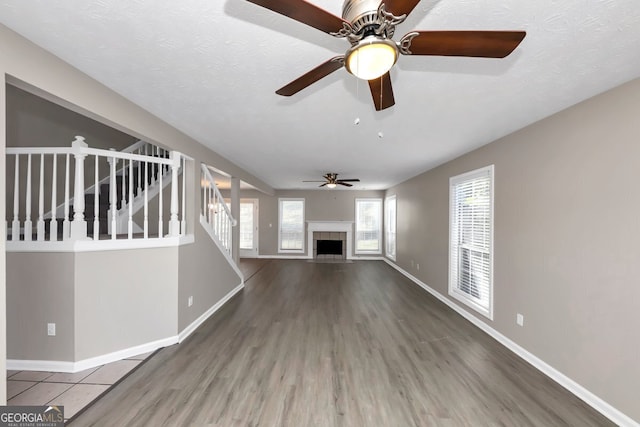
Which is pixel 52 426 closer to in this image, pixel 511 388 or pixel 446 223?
pixel 511 388

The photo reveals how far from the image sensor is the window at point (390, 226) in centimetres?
781

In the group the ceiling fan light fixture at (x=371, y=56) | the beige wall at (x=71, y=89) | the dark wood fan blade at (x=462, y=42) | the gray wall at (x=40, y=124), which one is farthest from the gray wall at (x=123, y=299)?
the dark wood fan blade at (x=462, y=42)

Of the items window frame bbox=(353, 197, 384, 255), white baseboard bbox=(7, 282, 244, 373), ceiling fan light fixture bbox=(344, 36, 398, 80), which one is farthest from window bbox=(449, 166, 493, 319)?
window frame bbox=(353, 197, 384, 255)

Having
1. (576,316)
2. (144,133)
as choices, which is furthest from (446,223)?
(144,133)

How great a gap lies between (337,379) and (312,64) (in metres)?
2.54

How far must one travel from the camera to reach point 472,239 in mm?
3895

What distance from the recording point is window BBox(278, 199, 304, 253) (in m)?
9.12

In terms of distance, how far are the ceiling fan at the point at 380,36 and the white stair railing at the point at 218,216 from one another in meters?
3.29

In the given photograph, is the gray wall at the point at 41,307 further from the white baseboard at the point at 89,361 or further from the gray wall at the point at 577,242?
the gray wall at the point at 577,242

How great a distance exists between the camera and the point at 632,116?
1884 mm

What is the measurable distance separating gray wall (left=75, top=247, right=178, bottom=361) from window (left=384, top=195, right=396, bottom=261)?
6.12m

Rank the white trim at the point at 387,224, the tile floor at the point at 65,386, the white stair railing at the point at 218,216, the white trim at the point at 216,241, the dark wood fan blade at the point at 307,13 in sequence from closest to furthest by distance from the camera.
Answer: the dark wood fan blade at the point at 307,13 < the tile floor at the point at 65,386 < the white trim at the point at 216,241 < the white stair railing at the point at 218,216 < the white trim at the point at 387,224

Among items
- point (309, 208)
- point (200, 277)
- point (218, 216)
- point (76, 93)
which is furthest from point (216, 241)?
point (309, 208)

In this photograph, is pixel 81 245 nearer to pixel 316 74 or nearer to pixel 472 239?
pixel 316 74
